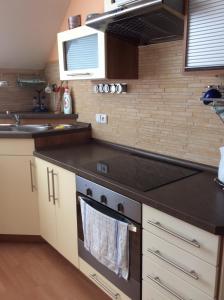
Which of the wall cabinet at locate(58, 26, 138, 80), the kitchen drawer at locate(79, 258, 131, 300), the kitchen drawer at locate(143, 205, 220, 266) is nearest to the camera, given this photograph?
the kitchen drawer at locate(143, 205, 220, 266)

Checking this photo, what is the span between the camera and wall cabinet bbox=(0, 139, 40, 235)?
2.24m

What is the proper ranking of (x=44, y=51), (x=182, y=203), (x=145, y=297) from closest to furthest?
(x=182, y=203), (x=145, y=297), (x=44, y=51)

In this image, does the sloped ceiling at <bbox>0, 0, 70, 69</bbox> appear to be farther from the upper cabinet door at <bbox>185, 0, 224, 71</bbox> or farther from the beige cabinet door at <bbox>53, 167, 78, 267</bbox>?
the upper cabinet door at <bbox>185, 0, 224, 71</bbox>

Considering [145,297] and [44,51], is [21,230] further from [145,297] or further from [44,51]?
[44,51]

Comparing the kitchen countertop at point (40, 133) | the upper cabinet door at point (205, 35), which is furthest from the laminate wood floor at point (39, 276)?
the upper cabinet door at point (205, 35)

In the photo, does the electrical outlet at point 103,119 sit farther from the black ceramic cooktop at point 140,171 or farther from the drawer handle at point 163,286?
the drawer handle at point 163,286

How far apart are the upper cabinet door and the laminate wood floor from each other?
1564 mm

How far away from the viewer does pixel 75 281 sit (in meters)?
2.00

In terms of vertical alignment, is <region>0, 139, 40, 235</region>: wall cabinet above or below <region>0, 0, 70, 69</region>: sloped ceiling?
below

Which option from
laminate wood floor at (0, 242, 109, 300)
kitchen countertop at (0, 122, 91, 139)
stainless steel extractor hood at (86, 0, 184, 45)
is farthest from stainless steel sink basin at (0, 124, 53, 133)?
stainless steel extractor hood at (86, 0, 184, 45)

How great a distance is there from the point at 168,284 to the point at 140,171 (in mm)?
639

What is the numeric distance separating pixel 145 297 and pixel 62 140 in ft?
4.62

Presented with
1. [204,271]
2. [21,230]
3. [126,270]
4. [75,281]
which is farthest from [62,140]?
[204,271]

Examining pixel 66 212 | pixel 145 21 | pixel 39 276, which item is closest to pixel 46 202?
pixel 66 212
